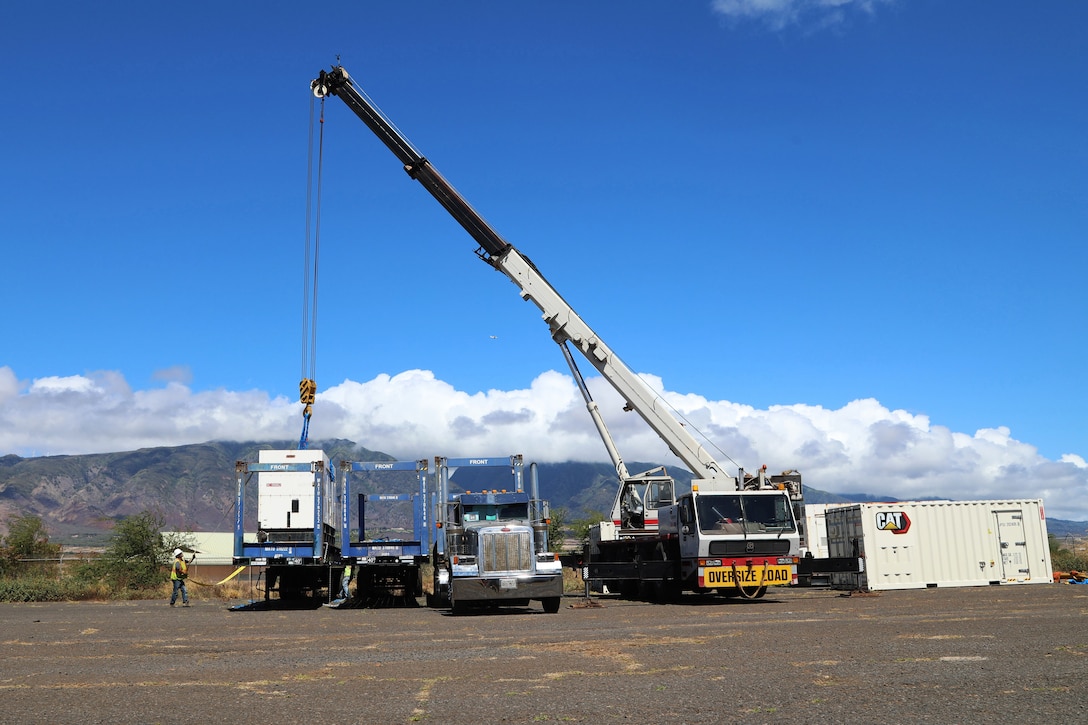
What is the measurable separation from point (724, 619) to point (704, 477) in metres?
8.58

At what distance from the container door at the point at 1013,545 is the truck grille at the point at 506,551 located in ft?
64.9

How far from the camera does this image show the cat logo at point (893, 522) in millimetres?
31766

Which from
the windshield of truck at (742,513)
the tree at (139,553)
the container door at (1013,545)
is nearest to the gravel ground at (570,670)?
the windshield of truck at (742,513)

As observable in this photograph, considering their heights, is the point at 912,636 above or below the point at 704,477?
below

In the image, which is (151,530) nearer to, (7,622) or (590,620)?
(7,622)

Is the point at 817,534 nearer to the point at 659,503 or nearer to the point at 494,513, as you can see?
the point at 659,503

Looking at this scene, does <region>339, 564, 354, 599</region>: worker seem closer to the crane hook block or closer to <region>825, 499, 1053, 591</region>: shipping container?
the crane hook block

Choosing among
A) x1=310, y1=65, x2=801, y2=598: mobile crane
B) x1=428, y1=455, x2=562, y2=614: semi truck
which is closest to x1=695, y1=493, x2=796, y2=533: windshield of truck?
x1=310, y1=65, x2=801, y2=598: mobile crane

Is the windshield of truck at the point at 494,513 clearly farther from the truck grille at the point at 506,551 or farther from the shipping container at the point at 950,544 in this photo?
the shipping container at the point at 950,544

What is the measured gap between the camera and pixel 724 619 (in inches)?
682

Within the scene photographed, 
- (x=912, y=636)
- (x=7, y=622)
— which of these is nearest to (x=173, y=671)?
(x=912, y=636)

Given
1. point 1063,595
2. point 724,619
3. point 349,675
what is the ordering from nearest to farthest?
1. point 349,675
2. point 724,619
3. point 1063,595

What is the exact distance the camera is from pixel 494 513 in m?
23.0

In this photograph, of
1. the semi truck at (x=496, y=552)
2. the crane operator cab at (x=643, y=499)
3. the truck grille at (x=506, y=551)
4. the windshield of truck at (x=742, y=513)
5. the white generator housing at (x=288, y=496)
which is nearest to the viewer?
the semi truck at (x=496, y=552)
